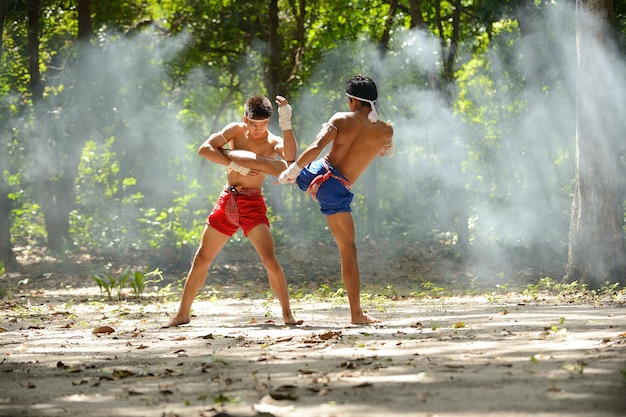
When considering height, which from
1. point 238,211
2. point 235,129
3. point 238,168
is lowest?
point 238,211

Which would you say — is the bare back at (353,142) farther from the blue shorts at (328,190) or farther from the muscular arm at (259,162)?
the muscular arm at (259,162)

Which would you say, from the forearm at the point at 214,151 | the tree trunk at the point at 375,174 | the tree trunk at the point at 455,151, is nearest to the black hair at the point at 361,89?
the forearm at the point at 214,151

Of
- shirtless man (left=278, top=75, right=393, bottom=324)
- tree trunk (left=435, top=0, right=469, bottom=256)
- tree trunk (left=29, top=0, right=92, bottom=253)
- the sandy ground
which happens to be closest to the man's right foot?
the sandy ground

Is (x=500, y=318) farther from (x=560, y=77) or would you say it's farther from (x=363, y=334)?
(x=560, y=77)

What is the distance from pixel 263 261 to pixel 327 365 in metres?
2.72

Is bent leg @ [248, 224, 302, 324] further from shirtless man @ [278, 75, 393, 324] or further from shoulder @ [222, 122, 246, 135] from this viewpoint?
shoulder @ [222, 122, 246, 135]

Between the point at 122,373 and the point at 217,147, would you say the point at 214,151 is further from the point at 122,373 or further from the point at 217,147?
the point at 122,373

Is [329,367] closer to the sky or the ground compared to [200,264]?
closer to the ground

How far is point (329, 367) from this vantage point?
477cm

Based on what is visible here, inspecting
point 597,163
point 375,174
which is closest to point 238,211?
point 597,163

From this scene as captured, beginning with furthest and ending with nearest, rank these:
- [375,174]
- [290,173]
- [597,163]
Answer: [375,174], [597,163], [290,173]

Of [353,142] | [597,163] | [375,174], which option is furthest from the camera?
[375,174]

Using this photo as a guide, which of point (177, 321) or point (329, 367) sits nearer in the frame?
point (329, 367)

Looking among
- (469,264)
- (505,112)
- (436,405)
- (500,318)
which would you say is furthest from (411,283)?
(436,405)
